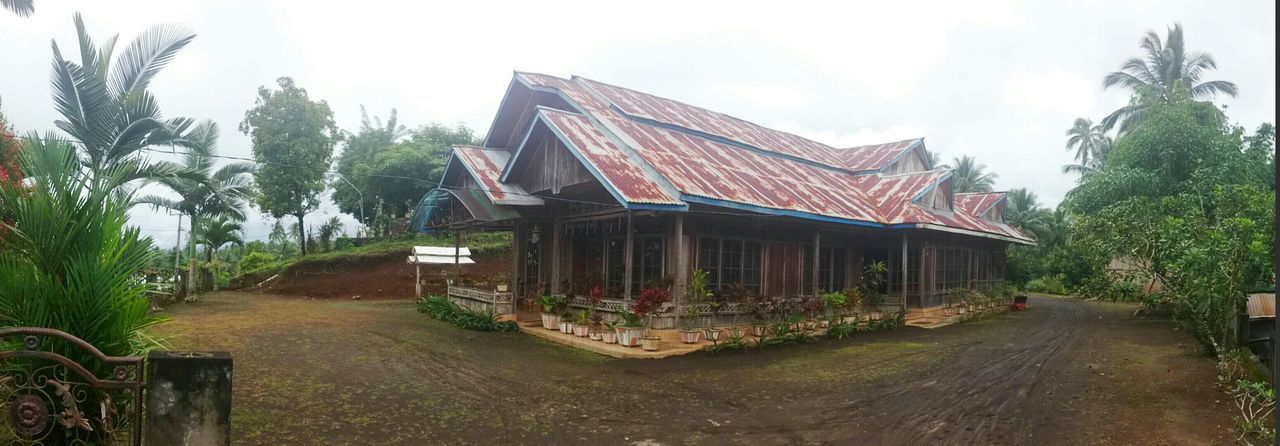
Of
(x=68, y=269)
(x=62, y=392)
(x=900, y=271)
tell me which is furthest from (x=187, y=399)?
(x=900, y=271)

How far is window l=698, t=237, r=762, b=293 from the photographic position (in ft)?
43.2

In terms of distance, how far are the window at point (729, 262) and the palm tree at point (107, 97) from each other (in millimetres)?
10247

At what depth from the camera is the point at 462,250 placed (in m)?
22.2

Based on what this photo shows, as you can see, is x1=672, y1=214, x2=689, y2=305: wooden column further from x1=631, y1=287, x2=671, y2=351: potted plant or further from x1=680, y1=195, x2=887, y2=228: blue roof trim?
x1=631, y1=287, x2=671, y2=351: potted plant

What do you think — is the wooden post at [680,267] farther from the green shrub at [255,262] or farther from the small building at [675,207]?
the green shrub at [255,262]

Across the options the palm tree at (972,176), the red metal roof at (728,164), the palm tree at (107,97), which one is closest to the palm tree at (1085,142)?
the palm tree at (972,176)

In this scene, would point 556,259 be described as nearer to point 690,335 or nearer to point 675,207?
point 690,335

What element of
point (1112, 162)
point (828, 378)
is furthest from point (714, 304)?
point (1112, 162)

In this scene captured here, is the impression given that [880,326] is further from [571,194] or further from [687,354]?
[571,194]

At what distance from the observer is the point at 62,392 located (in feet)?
13.7

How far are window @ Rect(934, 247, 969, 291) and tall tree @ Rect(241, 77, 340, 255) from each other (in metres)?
23.2

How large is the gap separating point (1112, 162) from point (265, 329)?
19.7 m

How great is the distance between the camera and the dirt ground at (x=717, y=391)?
6.11m

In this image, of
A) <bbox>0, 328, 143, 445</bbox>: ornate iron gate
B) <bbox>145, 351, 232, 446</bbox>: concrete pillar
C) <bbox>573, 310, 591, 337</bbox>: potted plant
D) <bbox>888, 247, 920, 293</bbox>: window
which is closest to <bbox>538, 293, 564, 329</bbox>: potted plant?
<bbox>573, 310, 591, 337</bbox>: potted plant
